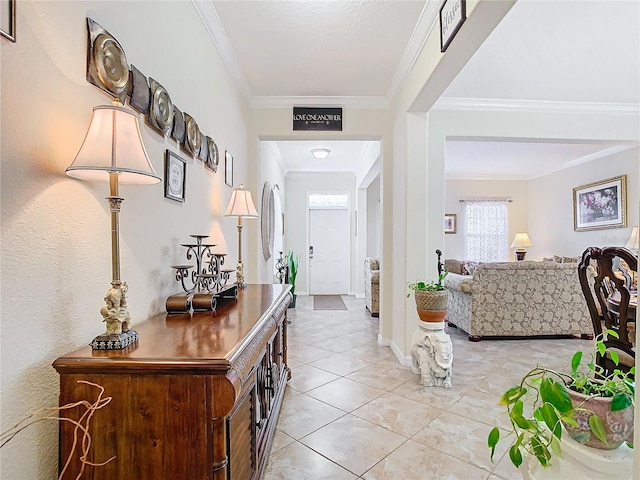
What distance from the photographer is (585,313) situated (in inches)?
161

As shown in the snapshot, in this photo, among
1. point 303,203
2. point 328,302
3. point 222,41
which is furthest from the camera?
point 303,203

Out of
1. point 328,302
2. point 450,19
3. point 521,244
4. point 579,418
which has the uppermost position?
point 450,19

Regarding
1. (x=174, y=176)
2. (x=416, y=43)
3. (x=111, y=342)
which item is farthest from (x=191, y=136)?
(x=416, y=43)

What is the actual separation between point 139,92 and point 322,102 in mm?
2505

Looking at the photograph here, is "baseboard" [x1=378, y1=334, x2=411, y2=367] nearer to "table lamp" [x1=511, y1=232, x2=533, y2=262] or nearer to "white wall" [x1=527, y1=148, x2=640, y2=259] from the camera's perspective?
"white wall" [x1=527, y1=148, x2=640, y2=259]

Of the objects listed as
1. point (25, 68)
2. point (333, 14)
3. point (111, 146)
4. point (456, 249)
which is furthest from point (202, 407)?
point (456, 249)

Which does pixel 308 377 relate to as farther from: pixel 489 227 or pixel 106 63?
pixel 489 227

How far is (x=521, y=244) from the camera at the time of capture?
7.25 metres

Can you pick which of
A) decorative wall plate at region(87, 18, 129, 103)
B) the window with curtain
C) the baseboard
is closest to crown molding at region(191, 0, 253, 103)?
decorative wall plate at region(87, 18, 129, 103)

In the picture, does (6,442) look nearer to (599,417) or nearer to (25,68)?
(25,68)

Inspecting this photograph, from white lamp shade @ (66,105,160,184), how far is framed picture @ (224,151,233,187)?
177cm

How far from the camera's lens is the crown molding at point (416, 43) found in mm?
2238

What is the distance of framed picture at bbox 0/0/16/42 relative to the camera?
0.81 m

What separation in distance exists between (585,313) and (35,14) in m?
5.24
